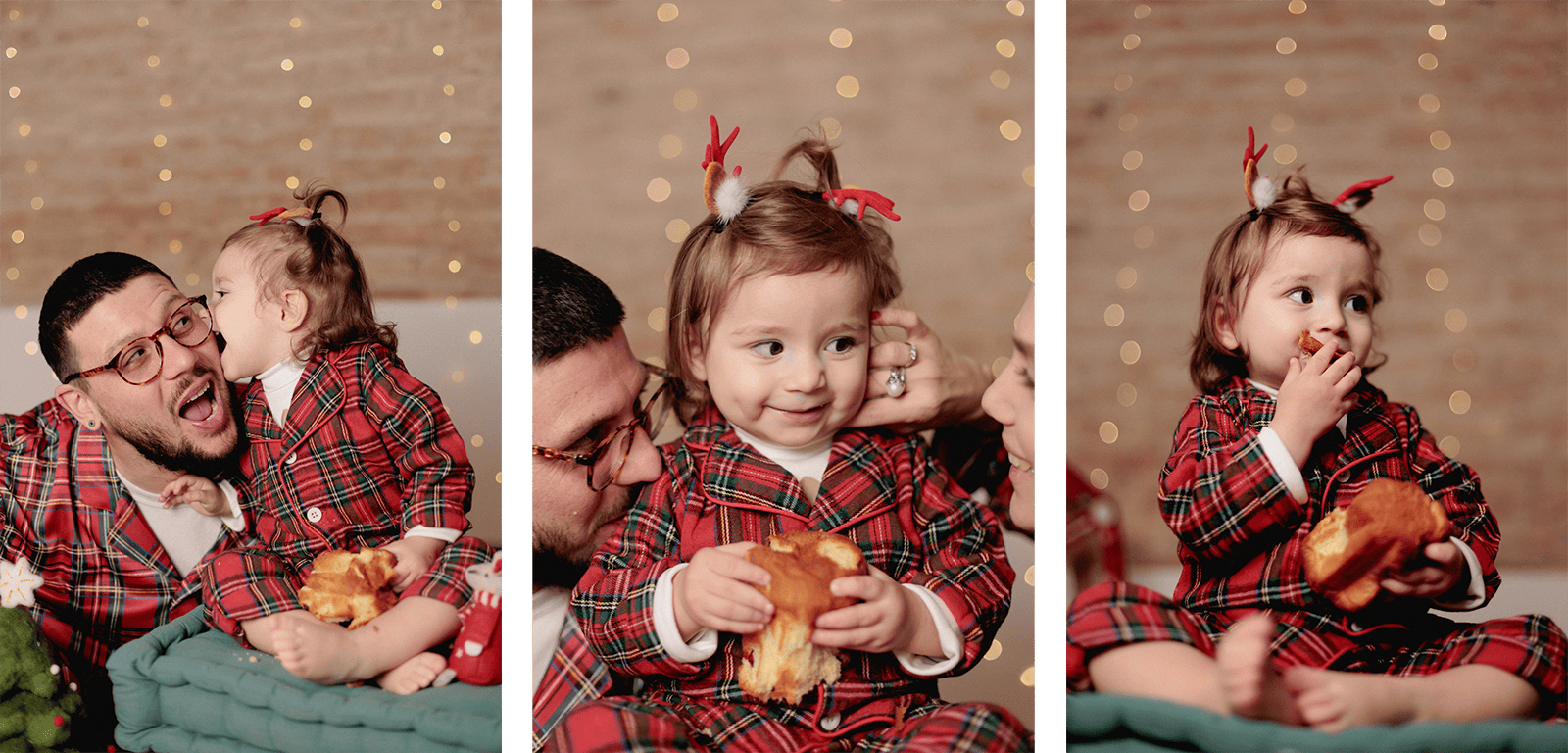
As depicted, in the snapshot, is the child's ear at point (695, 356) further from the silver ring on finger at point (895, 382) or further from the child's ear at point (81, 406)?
the child's ear at point (81, 406)

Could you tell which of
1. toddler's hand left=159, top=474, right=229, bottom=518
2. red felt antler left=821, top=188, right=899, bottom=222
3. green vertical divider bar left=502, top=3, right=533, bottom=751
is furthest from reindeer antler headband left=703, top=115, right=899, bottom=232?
toddler's hand left=159, top=474, right=229, bottom=518

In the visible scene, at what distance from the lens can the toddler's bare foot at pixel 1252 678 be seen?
3.54 feet

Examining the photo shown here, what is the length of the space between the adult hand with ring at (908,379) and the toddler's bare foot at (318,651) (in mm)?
626

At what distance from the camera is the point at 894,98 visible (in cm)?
132

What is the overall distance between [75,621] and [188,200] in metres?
0.53

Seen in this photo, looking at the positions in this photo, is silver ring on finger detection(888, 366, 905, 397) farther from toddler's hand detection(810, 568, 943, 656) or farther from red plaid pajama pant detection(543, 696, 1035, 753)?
red plaid pajama pant detection(543, 696, 1035, 753)

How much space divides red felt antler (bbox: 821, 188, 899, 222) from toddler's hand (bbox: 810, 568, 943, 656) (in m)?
0.42

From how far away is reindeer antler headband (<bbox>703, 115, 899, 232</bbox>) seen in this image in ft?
4.16

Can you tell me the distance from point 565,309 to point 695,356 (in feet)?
0.54

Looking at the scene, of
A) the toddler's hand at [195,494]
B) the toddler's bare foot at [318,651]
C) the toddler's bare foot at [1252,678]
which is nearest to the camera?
the toddler's bare foot at [1252,678]

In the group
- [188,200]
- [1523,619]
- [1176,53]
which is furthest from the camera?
[188,200]

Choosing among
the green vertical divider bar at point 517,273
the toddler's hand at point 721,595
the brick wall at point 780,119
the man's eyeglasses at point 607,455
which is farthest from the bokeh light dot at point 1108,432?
the green vertical divider bar at point 517,273

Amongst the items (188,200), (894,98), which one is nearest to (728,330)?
(894,98)

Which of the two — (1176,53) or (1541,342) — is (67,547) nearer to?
(1176,53)
